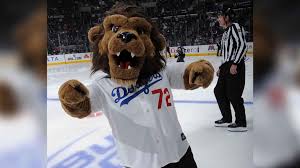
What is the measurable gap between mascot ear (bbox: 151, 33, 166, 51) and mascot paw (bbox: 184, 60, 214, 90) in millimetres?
133

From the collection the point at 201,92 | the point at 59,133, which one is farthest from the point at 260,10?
the point at 59,133

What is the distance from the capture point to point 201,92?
1.37 metres

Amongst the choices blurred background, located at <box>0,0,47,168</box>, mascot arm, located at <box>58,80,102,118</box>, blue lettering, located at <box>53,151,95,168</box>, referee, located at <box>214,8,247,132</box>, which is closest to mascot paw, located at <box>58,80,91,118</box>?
mascot arm, located at <box>58,80,102,118</box>

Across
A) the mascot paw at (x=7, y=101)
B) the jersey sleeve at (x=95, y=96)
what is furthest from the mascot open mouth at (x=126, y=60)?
the mascot paw at (x=7, y=101)

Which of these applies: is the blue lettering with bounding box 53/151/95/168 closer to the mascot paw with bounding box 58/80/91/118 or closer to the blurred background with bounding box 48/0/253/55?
the mascot paw with bounding box 58/80/91/118

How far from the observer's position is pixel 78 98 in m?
1.24

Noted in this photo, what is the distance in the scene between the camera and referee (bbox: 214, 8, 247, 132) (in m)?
1.34

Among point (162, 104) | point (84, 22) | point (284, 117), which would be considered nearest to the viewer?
point (284, 117)

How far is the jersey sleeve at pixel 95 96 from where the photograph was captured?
129 cm

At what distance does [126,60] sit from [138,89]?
0.11m

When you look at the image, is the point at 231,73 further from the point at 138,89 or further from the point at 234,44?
the point at 138,89

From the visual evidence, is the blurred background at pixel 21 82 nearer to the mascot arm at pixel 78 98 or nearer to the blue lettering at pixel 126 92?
the mascot arm at pixel 78 98

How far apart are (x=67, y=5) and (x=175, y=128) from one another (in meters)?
0.70

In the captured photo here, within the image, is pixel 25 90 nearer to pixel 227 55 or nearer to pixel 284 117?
pixel 227 55
